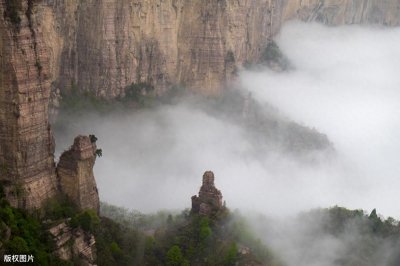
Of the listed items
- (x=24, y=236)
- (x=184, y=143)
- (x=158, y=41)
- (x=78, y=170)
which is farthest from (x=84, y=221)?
(x=158, y=41)

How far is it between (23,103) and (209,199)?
15877mm

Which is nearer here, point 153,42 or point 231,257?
point 231,257

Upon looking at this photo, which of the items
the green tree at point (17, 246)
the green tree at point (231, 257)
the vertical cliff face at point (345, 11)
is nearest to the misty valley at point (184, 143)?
the green tree at point (17, 246)

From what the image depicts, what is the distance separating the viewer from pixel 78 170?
136 ft

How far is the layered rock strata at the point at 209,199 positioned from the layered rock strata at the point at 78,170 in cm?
907

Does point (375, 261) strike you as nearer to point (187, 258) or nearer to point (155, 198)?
point (187, 258)

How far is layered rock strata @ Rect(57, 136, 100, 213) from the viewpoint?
4144 centimetres

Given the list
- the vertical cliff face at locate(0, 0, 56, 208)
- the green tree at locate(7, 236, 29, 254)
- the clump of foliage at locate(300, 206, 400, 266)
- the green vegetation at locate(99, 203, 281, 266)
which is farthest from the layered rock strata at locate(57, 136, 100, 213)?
the clump of foliage at locate(300, 206, 400, 266)

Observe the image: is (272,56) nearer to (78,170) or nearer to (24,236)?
(78,170)

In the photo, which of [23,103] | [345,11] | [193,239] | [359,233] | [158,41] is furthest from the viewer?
[345,11]

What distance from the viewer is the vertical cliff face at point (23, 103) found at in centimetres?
3703

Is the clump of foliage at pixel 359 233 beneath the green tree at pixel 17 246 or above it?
beneath

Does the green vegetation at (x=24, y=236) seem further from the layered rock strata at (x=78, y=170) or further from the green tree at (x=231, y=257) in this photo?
the green tree at (x=231, y=257)

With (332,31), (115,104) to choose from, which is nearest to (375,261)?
(115,104)
